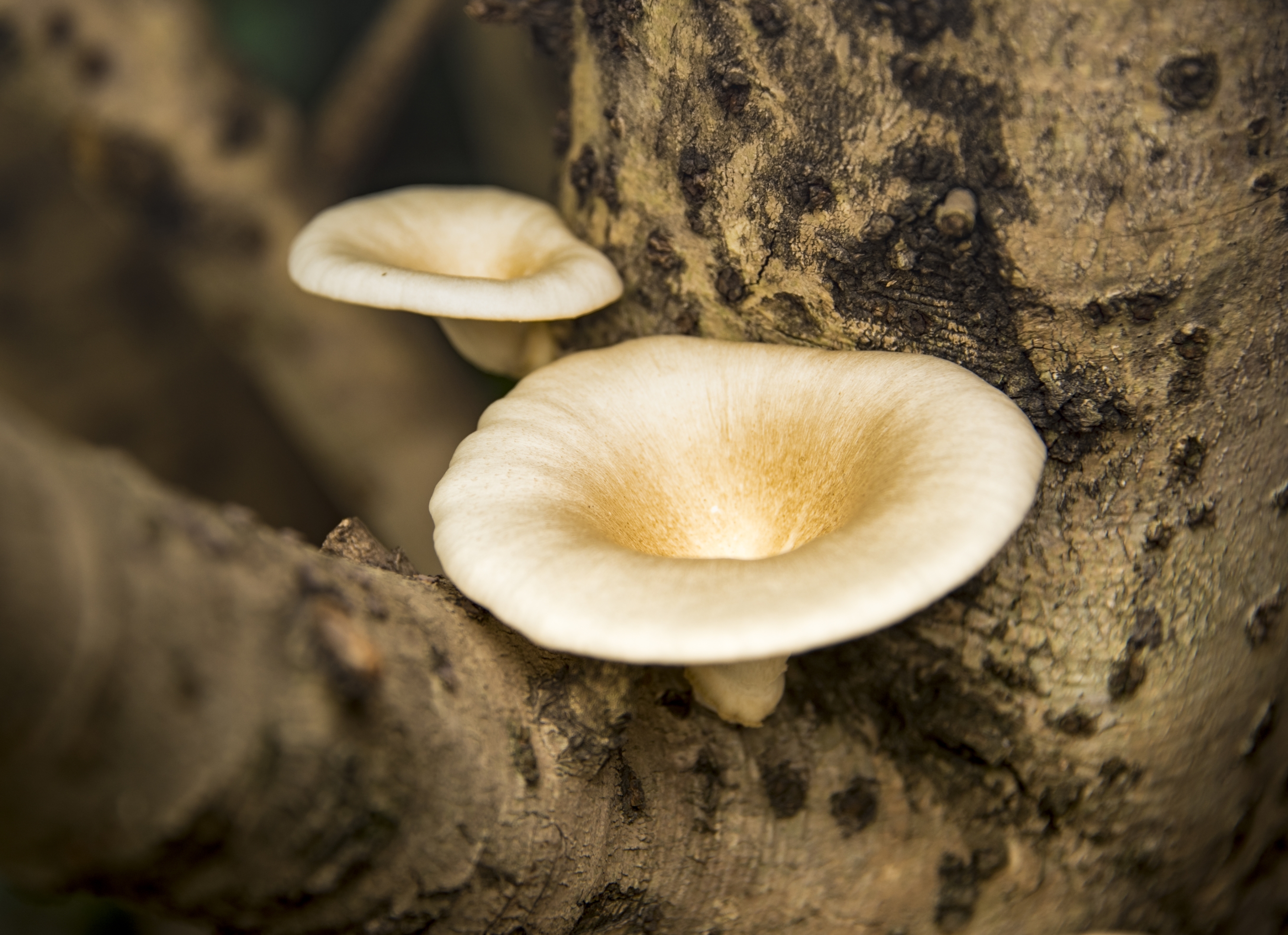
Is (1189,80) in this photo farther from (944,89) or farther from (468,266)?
(468,266)

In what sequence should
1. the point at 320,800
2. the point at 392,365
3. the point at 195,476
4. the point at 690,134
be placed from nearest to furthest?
the point at 320,800
the point at 690,134
the point at 392,365
the point at 195,476

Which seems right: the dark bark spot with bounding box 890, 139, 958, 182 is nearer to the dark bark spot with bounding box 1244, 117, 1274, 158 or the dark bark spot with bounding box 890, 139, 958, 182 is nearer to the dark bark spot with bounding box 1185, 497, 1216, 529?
the dark bark spot with bounding box 1244, 117, 1274, 158

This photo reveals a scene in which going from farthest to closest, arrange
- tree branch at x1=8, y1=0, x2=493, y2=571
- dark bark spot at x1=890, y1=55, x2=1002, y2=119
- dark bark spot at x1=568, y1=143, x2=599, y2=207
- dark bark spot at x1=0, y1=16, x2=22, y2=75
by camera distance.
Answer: tree branch at x1=8, y1=0, x2=493, y2=571
dark bark spot at x1=0, y1=16, x2=22, y2=75
dark bark spot at x1=568, y1=143, x2=599, y2=207
dark bark spot at x1=890, y1=55, x2=1002, y2=119

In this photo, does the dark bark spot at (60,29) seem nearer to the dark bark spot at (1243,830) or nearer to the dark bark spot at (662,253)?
the dark bark spot at (662,253)

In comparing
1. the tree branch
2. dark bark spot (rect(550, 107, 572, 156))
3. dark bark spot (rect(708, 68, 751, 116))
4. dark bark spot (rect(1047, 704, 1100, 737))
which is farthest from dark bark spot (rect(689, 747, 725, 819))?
the tree branch

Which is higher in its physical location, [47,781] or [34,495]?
[34,495]

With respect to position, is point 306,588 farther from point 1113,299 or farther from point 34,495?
point 1113,299

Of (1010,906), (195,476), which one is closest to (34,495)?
(1010,906)
